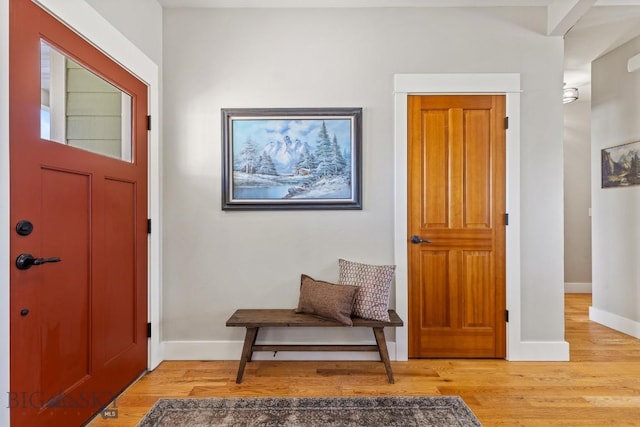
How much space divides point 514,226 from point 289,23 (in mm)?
2250

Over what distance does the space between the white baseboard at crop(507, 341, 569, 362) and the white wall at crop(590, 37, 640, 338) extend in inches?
44.0

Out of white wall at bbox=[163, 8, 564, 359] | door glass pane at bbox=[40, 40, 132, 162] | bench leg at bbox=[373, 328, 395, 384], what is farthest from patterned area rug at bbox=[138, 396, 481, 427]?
door glass pane at bbox=[40, 40, 132, 162]

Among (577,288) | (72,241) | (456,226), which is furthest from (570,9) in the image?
(577,288)

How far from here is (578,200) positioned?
15.9 ft

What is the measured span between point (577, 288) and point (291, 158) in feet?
15.0

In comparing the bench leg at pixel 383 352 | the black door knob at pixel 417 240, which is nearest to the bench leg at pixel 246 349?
Result: the bench leg at pixel 383 352

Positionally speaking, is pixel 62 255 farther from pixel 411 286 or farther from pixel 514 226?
pixel 514 226

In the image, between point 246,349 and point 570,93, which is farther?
point 570,93

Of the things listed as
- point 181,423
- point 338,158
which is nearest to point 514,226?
point 338,158

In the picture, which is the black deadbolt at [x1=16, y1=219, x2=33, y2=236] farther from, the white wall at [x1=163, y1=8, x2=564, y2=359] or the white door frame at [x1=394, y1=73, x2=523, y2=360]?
the white door frame at [x1=394, y1=73, x2=523, y2=360]

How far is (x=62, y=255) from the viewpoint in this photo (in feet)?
5.47

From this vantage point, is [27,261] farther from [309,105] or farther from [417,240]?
[417,240]

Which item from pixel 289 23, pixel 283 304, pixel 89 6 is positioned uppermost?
pixel 289 23

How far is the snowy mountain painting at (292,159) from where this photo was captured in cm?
261
